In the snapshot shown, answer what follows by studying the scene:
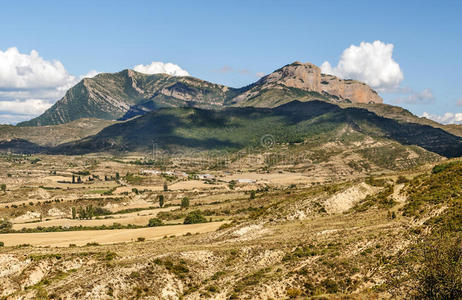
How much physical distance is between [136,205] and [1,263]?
111 meters

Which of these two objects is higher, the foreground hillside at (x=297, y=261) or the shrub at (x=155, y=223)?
the foreground hillside at (x=297, y=261)

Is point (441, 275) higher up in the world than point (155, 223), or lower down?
higher up

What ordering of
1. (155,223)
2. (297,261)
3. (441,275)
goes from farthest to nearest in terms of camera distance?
(155,223) → (297,261) → (441,275)

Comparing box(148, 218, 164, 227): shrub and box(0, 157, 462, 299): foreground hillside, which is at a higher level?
box(0, 157, 462, 299): foreground hillside

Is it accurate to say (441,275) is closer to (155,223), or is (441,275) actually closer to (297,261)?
(297,261)

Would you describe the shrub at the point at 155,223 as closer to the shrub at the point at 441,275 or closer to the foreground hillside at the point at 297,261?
the foreground hillside at the point at 297,261

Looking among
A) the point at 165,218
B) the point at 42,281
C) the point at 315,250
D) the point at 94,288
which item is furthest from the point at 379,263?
the point at 165,218

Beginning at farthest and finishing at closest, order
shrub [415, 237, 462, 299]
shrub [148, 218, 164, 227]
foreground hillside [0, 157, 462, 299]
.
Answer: shrub [148, 218, 164, 227], foreground hillside [0, 157, 462, 299], shrub [415, 237, 462, 299]

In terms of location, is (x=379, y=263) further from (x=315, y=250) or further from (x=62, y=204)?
(x=62, y=204)

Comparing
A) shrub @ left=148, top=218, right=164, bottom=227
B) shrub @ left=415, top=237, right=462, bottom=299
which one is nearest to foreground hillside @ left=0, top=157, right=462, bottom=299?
shrub @ left=415, top=237, right=462, bottom=299

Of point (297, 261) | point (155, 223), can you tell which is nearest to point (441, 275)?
point (297, 261)

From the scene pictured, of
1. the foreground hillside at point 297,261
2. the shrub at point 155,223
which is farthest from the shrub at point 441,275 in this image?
the shrub at point 155,223

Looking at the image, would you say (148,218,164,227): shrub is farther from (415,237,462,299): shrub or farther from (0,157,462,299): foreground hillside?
(415,237,462,299): shrub

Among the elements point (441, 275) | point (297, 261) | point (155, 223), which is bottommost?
point (155, 223)
